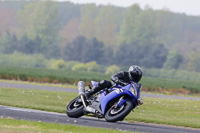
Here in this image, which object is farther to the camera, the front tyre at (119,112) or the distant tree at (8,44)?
the distant tree at (8,44)

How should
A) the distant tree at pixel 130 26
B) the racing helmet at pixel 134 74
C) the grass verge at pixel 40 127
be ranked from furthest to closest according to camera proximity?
1. the distant tree at pixel 130 26
2. the racing helmet at pixel 134 74
3. the grass verge at pixel 40 127

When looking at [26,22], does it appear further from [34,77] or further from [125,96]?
[125,96]

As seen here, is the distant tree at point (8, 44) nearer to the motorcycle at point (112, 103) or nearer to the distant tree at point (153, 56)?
the distant tree at point (153, 56)

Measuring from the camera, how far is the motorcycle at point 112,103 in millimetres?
11641

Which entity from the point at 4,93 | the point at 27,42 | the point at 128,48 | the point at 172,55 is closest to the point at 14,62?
the point at 27,42

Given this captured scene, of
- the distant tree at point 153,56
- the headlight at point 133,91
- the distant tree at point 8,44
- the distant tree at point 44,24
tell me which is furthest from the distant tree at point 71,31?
the headlight at point 133,91

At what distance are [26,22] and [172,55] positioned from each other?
45.3m

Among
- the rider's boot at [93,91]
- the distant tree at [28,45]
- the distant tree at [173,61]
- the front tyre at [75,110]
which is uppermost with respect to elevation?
the rider's boot at [93,91]

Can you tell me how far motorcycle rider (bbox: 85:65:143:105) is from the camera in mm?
12250

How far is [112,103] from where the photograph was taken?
39.9 ft

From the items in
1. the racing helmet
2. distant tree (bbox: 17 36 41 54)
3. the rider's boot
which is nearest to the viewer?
the racing helmet

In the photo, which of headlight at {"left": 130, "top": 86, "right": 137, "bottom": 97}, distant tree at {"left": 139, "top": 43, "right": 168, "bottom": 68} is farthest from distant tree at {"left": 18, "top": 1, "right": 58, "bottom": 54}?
headlight at {"left": 130, "top": 86, "right": 137, "bottom": 97}

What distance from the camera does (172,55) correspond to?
110m

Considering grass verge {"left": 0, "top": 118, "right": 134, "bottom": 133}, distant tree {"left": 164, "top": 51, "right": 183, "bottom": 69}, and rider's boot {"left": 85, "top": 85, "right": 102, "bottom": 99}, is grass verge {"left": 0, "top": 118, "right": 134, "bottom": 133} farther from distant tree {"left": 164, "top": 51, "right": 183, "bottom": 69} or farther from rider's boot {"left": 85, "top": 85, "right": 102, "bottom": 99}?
distant tree {"left": 164, "top": 51, "right": 183, "bottom": 69}
